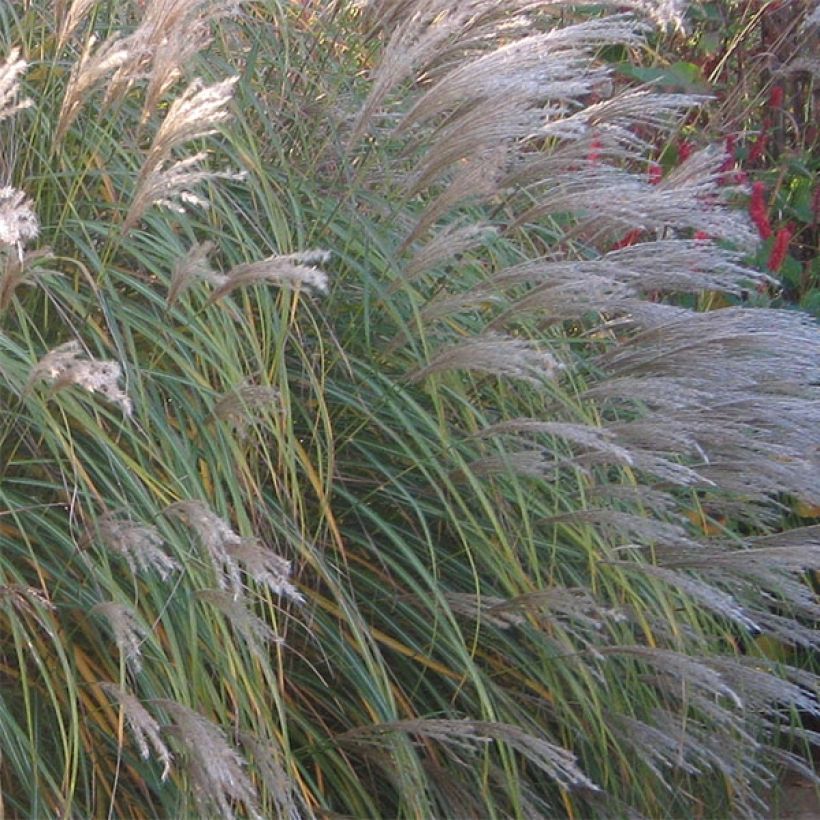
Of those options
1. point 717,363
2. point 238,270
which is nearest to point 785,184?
point 717,363

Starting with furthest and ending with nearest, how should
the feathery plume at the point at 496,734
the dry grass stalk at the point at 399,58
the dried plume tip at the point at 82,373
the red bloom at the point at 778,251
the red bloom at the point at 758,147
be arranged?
the red bloom at the point at 758,147 → the red bloom at the point at 778,251 → the dry grass stalk at the point at 399,58 → the feathery plume at the point at 496,734 → the dried plume tip at the point at 82,373

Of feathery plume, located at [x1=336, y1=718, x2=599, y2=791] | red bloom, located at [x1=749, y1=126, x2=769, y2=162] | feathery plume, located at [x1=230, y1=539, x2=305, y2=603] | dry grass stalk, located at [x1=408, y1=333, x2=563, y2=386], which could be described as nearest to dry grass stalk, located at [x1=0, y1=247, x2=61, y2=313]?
feathery plume, located at [x1=230, y1=539, x2=305, y2=603]

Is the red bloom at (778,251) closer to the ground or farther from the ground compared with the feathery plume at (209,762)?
farther from the ground

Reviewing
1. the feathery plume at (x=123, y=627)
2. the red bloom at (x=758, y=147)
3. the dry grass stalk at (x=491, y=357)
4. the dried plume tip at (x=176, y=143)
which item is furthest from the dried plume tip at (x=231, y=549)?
the red bloom at (x=758, y=147)

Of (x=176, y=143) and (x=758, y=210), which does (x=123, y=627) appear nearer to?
(x=176, y=143)

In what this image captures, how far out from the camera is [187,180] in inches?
83.9

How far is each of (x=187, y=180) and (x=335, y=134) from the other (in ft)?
3.21

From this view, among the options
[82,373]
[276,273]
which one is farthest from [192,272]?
[82,373]

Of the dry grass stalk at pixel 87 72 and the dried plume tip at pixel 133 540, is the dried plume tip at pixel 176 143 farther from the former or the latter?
the dried plume tip at pixel 133 540

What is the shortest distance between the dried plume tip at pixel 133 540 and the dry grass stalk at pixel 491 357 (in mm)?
609

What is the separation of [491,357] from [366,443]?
1.54ft

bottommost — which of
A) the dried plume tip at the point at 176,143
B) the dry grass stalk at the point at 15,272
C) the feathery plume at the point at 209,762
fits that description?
the feathery plume at the point at 209,762

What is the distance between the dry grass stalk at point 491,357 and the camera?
2.44 meters

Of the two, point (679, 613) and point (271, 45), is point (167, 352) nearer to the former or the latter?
point (271, 45)
